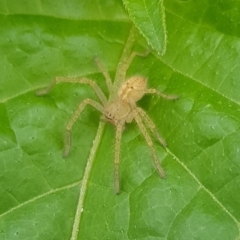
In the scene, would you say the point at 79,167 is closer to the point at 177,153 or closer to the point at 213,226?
the point at 177,153

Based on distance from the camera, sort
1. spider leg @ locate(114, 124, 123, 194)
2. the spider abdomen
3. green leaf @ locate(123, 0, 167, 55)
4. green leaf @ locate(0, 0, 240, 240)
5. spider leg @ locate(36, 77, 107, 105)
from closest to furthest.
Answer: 1. green leaf @ locate(123, 0, 167, 55)
2. green leaf @ locate(0, 0, 240, 240)
3. spider leg @ locate(114, 124, 123, 194)
4. spider leg @ locate(36, 77, 107, 105)
5. the spider abdomen

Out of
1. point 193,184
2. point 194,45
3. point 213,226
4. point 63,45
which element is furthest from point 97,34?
point 213,226

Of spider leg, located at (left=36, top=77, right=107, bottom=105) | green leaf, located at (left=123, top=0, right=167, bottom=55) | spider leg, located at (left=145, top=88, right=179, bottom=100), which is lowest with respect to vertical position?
spider leg, located at (left=36, top=77, right=107, bottom=105)

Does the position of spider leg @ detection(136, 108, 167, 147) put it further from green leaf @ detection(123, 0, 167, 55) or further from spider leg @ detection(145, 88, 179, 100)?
green leaf @ detection(123, 0, 167, 55)

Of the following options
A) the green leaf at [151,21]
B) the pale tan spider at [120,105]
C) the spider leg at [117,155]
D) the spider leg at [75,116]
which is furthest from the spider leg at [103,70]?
the green leaf at [151,21]

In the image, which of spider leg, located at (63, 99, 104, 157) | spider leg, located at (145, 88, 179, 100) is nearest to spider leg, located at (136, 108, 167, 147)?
spider leg, located at (145, 88, 179, 100)
